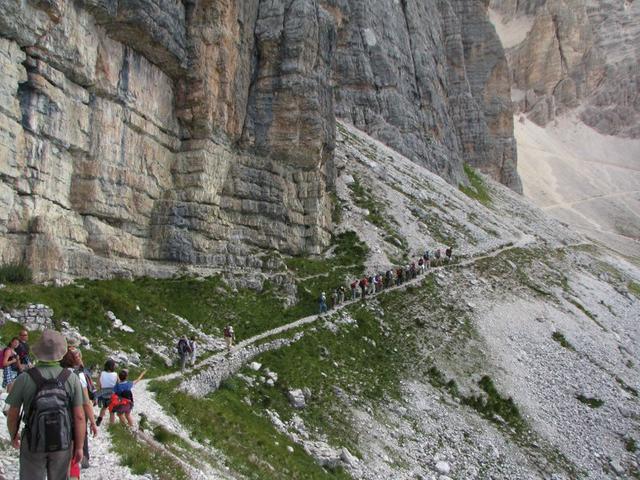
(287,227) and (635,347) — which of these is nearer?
(287,227)

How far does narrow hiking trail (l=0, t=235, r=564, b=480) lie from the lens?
39.5ft

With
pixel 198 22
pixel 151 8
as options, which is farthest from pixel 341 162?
pixel 151 8

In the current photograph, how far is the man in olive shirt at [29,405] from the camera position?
7.44 meters

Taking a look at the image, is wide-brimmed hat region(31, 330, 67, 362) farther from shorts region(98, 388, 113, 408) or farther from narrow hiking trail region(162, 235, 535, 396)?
narrow hiking trail region(162, 235, 535, 396)

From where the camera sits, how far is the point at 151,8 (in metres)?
33.9

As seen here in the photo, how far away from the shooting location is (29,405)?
7.43 meters

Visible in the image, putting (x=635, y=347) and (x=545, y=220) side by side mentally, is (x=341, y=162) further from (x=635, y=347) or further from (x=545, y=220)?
(x=545, y=220)

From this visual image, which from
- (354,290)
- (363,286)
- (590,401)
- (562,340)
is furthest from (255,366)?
(562,340)

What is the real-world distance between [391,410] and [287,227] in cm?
1759

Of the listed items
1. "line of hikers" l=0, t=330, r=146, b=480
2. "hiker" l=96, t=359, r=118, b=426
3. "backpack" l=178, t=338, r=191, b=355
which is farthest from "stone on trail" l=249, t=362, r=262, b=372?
"line of hikers" l=0, t=330, r=146, b=480

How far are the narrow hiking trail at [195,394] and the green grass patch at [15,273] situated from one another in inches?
297

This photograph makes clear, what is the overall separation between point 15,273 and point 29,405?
20173 mm

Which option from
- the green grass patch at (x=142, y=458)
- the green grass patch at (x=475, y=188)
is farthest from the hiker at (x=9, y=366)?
the green grass patch at (x=475, y=188)

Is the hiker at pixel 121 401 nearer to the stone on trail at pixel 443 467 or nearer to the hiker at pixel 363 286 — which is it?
the stone on trail at pixel 443 467
